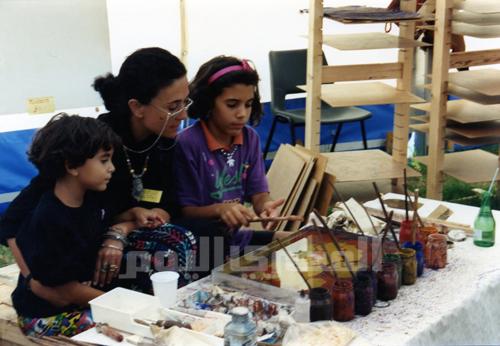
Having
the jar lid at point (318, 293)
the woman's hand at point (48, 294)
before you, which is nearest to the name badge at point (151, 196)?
the woman's hand at point (48, 294)

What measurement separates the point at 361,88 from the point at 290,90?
1.04m

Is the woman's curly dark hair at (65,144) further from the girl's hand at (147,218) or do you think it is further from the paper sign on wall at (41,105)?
the paper sign on wall at (41,105)

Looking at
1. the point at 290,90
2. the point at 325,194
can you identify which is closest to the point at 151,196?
the point at 325,194

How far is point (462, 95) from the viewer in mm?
4312

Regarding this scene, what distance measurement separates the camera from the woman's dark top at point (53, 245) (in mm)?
2129

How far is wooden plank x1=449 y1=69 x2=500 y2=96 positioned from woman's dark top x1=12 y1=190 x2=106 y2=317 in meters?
2.68

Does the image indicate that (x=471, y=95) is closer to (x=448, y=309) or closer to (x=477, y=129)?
(x=477, y=129)

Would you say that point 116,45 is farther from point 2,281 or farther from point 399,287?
point 399,287

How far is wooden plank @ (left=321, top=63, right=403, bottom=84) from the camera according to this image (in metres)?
4.20

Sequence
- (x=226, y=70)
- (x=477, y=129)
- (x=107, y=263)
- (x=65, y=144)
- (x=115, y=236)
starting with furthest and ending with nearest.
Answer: (x=477, y=129) < (x=226, y=70) < (x=115, y=236) < (x=107, y=263) < (x=65, y=144)

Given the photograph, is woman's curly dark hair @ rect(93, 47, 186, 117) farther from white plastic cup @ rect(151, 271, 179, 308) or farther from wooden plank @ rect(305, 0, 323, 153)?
wooden plank @ rect(305, 0, 323, 153)

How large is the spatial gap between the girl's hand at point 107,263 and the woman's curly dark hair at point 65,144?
0.30 metres

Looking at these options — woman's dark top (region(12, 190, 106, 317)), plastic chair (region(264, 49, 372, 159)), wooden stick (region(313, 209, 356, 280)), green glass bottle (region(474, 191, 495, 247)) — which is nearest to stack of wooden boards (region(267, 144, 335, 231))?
green glass bottle (region(474, 191, 495, 247))

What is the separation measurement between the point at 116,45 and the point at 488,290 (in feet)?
9.83
